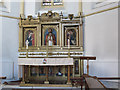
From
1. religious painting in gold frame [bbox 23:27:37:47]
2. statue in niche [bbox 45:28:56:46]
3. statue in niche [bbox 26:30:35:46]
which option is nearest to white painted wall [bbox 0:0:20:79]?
religious painting in gold frame [bbox 23:27:37:47]

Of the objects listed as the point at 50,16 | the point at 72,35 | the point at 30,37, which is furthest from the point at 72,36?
the point at 30,37

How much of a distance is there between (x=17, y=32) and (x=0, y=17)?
3.53 feet

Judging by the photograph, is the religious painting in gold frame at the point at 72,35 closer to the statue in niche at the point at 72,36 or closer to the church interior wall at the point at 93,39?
the statue in niche at the point at 72,36

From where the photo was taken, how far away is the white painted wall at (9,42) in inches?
308

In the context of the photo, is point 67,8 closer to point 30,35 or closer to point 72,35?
point 72,35

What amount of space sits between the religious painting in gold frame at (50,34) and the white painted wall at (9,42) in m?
1.40

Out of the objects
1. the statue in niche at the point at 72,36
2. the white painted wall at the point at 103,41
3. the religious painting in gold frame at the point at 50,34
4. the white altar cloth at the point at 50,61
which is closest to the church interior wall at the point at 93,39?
the white painted wall at the point at 103,41

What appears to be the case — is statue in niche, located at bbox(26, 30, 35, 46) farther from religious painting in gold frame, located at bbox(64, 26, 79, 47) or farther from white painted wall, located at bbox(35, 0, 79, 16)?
religious painting in gold frame, located at bbox(64, 26, 79, 47)

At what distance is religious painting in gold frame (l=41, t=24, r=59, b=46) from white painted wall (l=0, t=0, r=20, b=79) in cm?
140

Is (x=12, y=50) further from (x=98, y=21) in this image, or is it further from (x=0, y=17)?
(x=98, y=21)

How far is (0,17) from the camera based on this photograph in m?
7.82

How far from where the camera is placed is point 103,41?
7215 mm

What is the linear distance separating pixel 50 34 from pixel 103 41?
253 centimetres

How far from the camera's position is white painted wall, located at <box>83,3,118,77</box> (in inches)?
267
